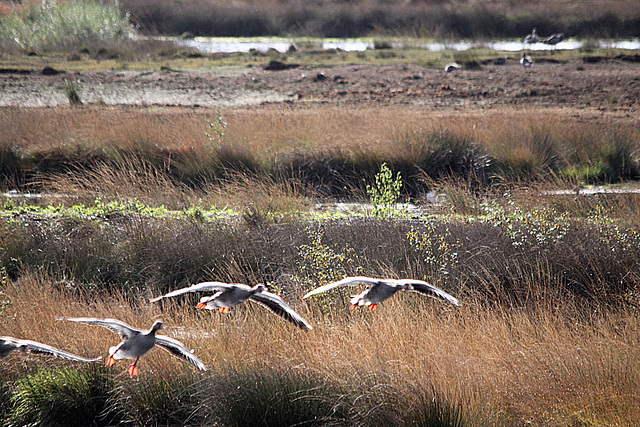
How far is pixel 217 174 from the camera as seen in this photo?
13453 mm

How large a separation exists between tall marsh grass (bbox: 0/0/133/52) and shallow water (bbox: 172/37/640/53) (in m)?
4.01

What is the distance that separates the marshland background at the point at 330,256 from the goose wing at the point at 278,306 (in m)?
1.21

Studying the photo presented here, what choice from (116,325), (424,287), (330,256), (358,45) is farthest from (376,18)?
(116,325)

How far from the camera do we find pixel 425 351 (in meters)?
6.34

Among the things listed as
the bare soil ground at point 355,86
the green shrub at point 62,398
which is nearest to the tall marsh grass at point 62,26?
the bare soil ground at point 355,86

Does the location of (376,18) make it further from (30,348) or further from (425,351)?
(30,348)

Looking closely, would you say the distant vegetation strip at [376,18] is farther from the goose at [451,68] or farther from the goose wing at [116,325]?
the goose wing at [116,325]

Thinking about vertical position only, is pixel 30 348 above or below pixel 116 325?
below

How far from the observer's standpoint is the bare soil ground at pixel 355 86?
22.2 m

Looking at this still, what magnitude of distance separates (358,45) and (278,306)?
39.9 metres

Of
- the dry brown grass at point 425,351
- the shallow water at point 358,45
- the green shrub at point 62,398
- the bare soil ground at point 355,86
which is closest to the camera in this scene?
the dry brown grass at point 425,351

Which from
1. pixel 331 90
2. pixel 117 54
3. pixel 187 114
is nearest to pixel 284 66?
pixel 331 90

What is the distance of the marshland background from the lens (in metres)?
6.04

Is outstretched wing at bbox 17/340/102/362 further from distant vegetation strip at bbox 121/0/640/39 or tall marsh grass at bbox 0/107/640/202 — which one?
distant vegetation strip at bbox 121/0/640/39
